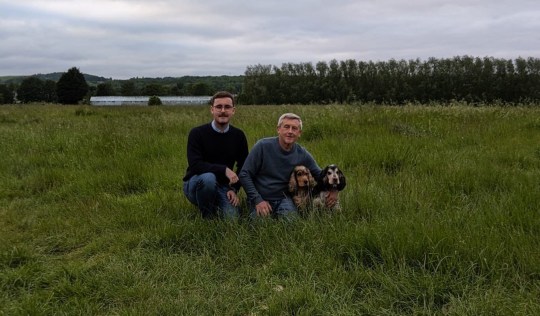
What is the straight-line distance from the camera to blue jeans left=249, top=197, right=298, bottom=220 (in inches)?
165

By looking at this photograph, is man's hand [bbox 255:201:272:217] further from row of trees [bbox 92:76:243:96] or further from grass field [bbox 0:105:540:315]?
row of trees [bbox 92:76:243:96]

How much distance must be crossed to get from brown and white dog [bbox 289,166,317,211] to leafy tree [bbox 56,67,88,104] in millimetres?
57944

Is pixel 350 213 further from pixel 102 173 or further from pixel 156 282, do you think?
pixel 102 173

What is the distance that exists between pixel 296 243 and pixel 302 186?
0.80 metres

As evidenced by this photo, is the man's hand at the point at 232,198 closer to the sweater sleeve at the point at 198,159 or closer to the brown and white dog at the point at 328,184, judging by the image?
the sweater sleeve at the point at 198,159

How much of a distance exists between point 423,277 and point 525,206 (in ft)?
5.62

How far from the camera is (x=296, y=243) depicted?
3.68 metres

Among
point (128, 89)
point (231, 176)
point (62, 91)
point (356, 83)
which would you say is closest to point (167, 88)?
point (128, 89)

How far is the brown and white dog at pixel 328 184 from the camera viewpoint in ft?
13.7

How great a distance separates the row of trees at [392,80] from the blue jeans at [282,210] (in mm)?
53971

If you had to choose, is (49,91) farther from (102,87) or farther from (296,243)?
(296,243)

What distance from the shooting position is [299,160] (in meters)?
4.51

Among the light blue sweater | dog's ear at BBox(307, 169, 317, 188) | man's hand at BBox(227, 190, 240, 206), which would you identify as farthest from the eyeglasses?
dog's ear at BBox(307, 169, 317, 188)

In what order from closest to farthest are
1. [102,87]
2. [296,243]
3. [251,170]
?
[296,243], [251,170], [102,87]
